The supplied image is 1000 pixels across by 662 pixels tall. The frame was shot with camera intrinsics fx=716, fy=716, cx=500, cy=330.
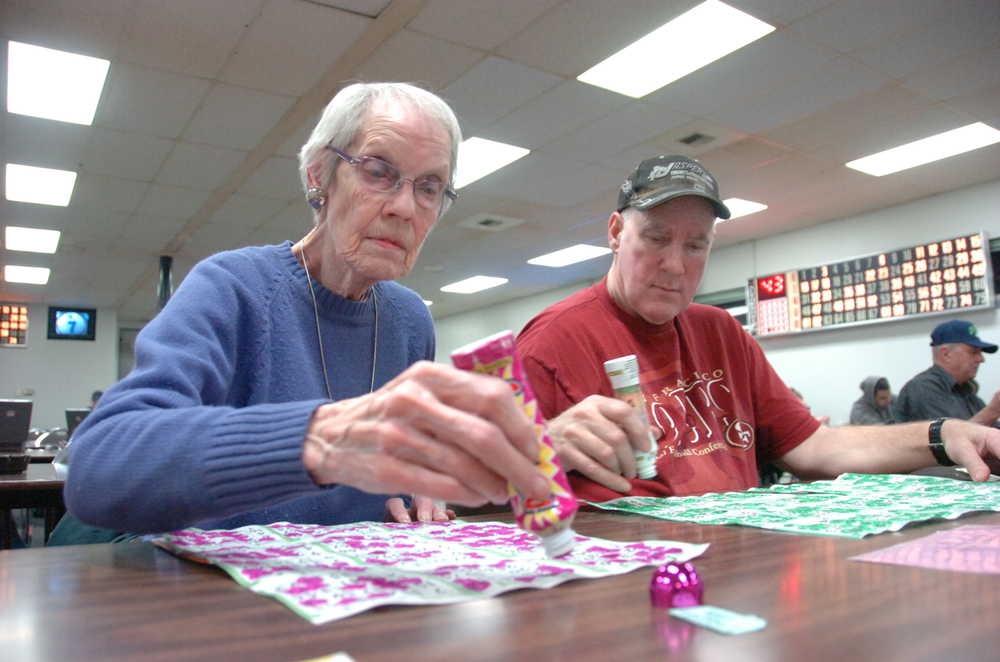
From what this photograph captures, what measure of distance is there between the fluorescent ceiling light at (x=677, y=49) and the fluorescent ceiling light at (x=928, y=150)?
210cm

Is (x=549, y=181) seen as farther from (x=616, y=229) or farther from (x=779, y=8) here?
(x=616, y=229)

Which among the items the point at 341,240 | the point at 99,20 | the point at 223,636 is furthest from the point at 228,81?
the point at 223,636

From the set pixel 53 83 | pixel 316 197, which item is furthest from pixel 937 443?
pixel 53 83

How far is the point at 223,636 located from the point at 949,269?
655 centimetres

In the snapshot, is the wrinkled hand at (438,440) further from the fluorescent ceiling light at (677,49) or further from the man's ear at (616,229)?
the fluorescent ceiling light at (677,49)

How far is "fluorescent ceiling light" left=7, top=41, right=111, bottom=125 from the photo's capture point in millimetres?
3574

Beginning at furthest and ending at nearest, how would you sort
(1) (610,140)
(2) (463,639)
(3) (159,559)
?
(1) (610,140) < (3) (159,559) < (2) (463,639)

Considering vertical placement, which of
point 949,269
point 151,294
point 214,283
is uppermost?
point 151,294

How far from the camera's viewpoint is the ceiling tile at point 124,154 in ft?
14.8

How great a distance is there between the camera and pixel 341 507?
1103mm


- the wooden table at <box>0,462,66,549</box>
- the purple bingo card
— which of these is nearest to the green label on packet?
the purple bingo card

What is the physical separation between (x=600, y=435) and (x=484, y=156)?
4.17 m

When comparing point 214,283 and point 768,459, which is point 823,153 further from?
point 214,283

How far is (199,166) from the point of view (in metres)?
5.02
